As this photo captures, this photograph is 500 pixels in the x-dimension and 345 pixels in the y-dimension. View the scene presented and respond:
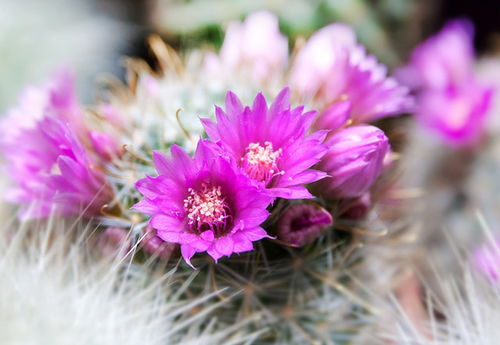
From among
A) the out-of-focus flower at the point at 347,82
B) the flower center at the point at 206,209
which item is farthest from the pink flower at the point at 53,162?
the out-of-focus flower at the point at 347,82

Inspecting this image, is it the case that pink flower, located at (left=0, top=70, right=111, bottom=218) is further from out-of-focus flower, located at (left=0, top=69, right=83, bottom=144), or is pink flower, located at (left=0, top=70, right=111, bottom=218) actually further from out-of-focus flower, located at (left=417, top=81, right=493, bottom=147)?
out-of-focus flower, located at (left=417, top=81, right=493, bottom=147)

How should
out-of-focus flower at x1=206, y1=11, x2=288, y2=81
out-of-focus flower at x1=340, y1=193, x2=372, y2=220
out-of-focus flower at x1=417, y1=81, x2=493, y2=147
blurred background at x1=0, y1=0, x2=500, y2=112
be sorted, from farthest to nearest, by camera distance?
blurred background at x1=0, y1=0, x2=500, y2=112, out-of-focus flower at x1=417, y1=81, x2=493, y2=147, out-of-focus flower at x1=206, y1=11, x2=288, y2=81, out-of-focus flower at x1=340, y1=193, x2=372, y2=220

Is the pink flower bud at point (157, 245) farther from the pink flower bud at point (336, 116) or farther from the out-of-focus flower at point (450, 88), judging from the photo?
the out-of-focus flower at point (450, 88)

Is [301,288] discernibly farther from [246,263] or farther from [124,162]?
[124,162]

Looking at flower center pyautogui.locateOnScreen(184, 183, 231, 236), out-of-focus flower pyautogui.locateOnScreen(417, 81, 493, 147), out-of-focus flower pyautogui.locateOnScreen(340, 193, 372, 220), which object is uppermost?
flower center pyautogui.locateOnScreen(184, 183, 231, 236)

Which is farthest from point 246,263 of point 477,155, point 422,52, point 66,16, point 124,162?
point 66,16

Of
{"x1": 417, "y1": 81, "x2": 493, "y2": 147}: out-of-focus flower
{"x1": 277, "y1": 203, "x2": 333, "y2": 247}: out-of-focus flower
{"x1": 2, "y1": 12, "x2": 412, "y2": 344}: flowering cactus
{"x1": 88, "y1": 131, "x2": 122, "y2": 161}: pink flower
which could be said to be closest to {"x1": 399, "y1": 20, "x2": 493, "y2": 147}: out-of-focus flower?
{"x1": 417, "y1": 81, "x2": 493, "y2": 147}: out-of-focus flower

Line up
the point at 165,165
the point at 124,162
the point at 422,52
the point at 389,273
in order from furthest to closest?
the point at 422,52 < the point at 389,273 < the point at 124,162 < the point at 165,165
